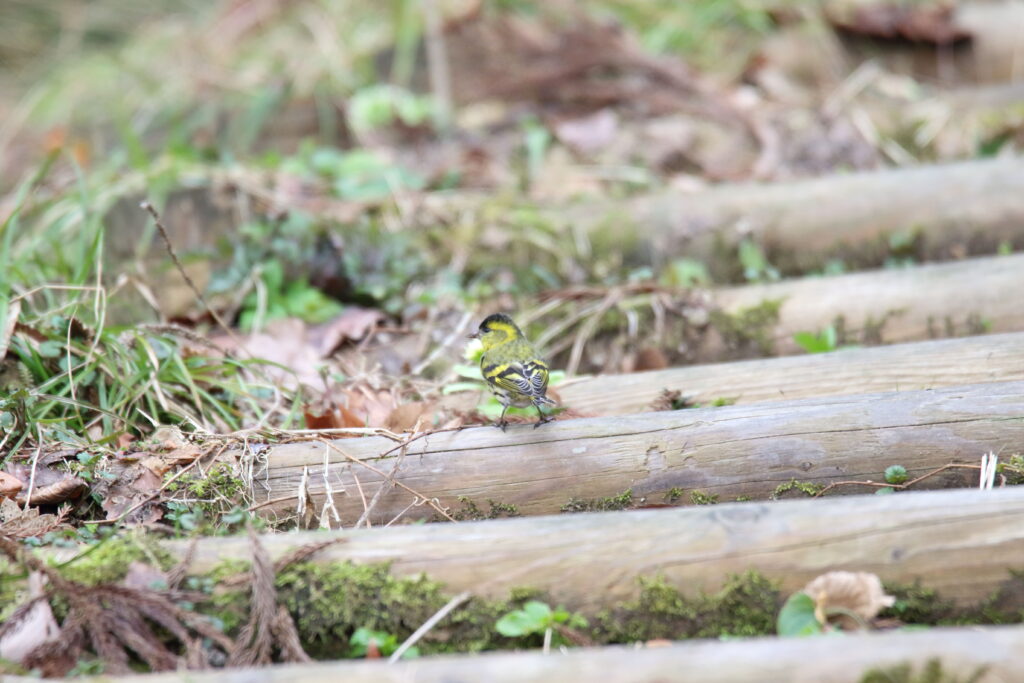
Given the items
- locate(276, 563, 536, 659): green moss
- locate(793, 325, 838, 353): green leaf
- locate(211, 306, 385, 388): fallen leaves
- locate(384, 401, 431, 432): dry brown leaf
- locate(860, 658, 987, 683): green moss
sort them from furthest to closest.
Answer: locate(211, 306, 385, 388): fallen leaves → locate(793, 325, 838, 353): green leaf → locate(384, 401, 431, 432): dry brown leaf → locate(276, 563, 536, 659): green moss → locate(860, 658, 987, 683): green moss

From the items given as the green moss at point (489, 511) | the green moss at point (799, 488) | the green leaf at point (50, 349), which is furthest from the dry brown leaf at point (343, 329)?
the green moss at point (799, 488)

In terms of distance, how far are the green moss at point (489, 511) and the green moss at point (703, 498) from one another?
426 millimetres

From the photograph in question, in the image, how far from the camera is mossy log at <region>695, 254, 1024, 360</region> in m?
3.01

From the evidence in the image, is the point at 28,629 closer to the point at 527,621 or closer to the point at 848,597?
the point at 527,621

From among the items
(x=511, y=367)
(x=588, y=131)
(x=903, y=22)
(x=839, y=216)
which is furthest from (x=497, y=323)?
(x=903, y=22)

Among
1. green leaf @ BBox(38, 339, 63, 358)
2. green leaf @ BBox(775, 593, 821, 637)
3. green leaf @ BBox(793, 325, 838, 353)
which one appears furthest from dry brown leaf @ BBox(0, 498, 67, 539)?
green leaf @ BBox(793, 325, 838, 353)

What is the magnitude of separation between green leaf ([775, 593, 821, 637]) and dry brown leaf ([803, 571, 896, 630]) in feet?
0.04

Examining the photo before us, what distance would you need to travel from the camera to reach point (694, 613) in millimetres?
1817

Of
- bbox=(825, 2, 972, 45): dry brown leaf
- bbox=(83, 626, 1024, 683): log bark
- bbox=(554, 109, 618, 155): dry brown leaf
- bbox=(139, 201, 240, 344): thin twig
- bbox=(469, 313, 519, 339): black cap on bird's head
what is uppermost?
bbox=(825, 2, 972, 45): dry brown leaf

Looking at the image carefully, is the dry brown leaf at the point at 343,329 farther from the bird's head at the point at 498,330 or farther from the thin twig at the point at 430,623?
the thin twig at the point at 430,623

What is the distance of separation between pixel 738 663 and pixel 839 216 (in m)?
2.79

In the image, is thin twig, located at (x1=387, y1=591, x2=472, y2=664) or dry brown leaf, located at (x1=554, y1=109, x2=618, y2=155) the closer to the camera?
thin twig, located at (x1=387, y1=591, x2=472, y2=664)

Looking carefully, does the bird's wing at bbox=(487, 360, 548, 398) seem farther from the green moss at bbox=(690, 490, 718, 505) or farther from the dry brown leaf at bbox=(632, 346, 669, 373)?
the dry brown leaf at bbox=(632, 346, 669, 373)

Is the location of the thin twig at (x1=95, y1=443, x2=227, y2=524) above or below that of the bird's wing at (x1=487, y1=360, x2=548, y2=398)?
below
